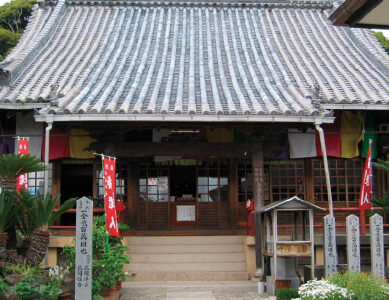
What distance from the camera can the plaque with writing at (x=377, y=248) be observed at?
34.6ft

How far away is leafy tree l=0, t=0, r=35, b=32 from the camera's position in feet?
99.8

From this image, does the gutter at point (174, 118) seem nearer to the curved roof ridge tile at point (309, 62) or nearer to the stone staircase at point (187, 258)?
the curved roof ridge tile at point (309, 62)

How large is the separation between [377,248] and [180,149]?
5.36 metres

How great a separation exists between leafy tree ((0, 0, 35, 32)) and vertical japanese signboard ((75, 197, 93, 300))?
24193 millimetres

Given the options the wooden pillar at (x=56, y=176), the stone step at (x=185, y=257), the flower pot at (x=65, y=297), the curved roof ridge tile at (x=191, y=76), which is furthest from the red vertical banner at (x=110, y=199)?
the wooden pillar at (x=56, y=176)

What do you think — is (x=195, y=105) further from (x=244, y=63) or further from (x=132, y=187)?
(x=132, y=187)

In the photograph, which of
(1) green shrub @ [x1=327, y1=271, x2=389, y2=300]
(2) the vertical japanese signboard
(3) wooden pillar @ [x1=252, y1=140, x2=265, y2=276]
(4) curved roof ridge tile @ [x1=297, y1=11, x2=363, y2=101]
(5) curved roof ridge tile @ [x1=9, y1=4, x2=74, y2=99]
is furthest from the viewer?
(4) curved roof ridge tile @ [x1=297, y1=11, x2=363, y2=101]

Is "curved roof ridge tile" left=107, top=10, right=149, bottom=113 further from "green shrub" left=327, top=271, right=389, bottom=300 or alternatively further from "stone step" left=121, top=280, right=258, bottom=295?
"green shrub" left=327, top=271, right=389, bottom=300

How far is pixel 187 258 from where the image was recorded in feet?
44.1

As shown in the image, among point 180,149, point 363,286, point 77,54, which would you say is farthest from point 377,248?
point 77,54

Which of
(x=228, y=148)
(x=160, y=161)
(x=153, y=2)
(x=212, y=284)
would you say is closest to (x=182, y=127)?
(x=228, y=148)

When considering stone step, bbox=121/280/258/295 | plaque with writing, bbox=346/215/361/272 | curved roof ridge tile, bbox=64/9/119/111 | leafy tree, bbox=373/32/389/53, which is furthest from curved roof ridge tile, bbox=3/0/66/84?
leafy tree, bbox=373/32/389/53

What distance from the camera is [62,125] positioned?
12766 millimetres

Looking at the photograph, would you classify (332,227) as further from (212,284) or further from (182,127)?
(182,127)
